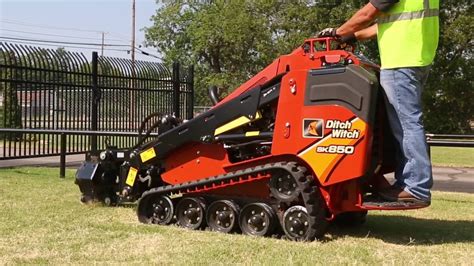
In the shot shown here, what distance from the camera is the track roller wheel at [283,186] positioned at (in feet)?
17.6

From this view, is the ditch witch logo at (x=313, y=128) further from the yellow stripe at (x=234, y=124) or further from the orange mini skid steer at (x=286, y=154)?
the yellow stripe at (x=234, y=124)

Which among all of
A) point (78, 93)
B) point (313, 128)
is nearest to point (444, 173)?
point (78, 93)

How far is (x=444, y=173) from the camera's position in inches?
609

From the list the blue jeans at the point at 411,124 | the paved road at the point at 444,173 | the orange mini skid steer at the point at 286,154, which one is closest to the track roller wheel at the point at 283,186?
the orange mini skid steer at the point at 286,154

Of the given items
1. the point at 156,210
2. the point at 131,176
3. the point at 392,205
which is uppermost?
the point at 131,176

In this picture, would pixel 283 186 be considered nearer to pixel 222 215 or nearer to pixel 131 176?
pixel 222 215

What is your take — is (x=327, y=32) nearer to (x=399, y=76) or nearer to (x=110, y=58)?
(x=399, y=76)

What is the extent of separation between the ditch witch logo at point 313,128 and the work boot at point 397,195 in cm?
83

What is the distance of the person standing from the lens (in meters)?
5.13

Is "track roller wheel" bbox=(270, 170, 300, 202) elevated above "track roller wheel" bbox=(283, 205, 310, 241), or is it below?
above

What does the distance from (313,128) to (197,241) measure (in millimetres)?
1440

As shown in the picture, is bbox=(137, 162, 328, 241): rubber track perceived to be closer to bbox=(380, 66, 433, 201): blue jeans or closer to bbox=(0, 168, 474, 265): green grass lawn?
bbox=(0, 168, 474, 265): green grass lawn

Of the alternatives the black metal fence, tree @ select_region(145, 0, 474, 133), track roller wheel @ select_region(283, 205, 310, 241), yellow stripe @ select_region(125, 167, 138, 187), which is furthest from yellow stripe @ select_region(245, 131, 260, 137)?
tree @ select_region(145, 0, 474, 133)

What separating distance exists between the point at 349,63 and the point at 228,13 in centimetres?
4813
